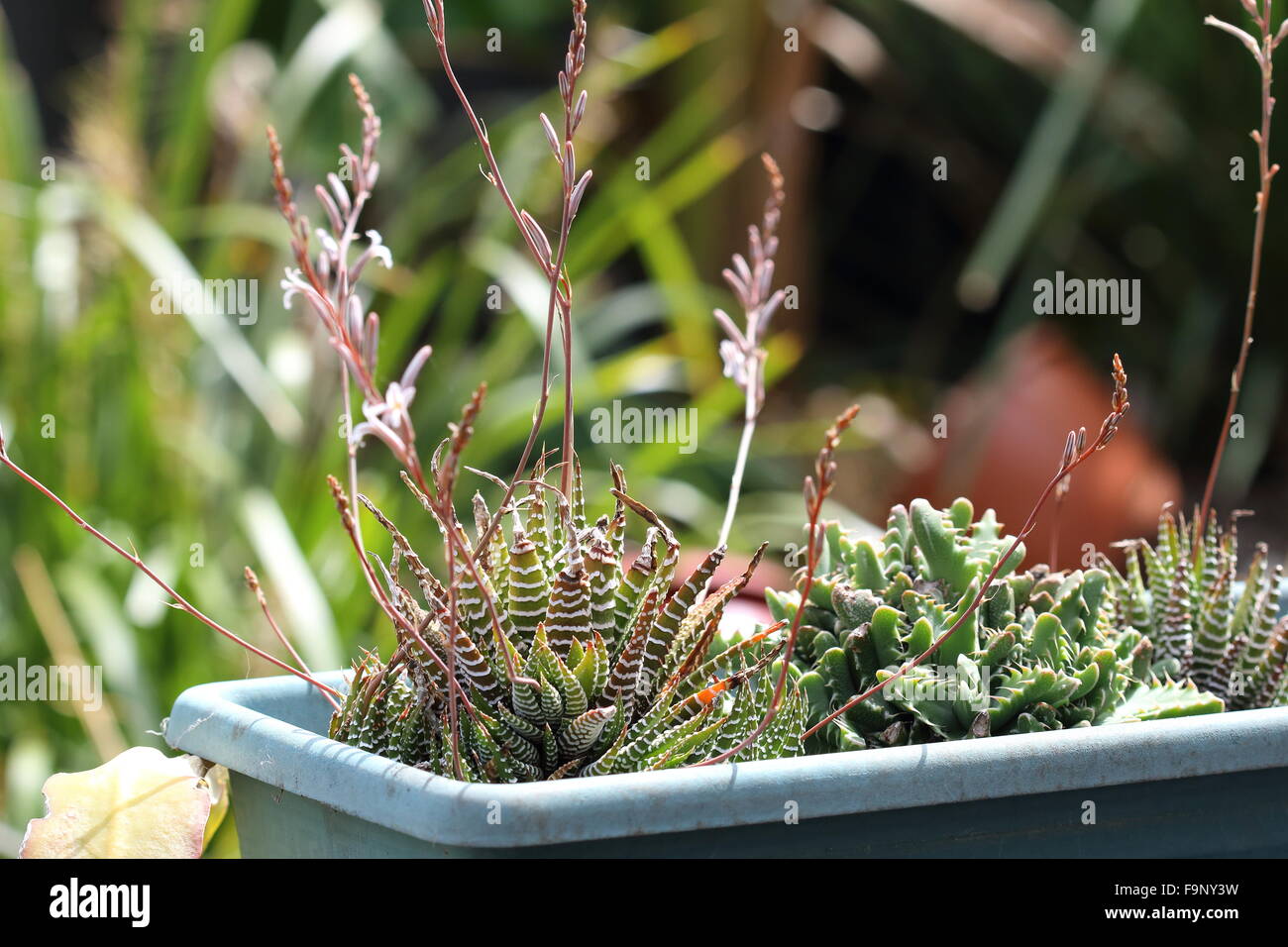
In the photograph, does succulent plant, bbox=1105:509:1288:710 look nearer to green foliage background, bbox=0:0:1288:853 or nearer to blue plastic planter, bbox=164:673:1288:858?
blue plastic planter, bbox=164:673:1288:858

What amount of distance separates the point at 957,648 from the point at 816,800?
20cm

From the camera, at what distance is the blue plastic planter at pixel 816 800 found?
23.2 inches

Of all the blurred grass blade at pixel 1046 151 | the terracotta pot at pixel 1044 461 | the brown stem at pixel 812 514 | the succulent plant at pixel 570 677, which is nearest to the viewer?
the brown stem at pixel 812 514

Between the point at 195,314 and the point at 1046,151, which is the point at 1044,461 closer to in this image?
the point at 1046,151

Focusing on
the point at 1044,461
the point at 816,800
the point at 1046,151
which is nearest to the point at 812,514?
the point at 816,800

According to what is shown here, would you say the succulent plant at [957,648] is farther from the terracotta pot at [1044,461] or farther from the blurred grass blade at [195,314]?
the terracotta pot at [1044,461]

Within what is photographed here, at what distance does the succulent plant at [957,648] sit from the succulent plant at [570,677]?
71mm

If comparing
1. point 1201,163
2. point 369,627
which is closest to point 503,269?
point 369,627

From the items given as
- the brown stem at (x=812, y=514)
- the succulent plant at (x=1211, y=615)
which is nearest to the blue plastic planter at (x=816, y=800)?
the brown stem at (x=812, y=514)

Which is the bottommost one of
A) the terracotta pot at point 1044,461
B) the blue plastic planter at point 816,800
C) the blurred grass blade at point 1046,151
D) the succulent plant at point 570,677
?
the blue plastic planter at point 816,800

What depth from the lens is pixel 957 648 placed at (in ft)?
2.59
